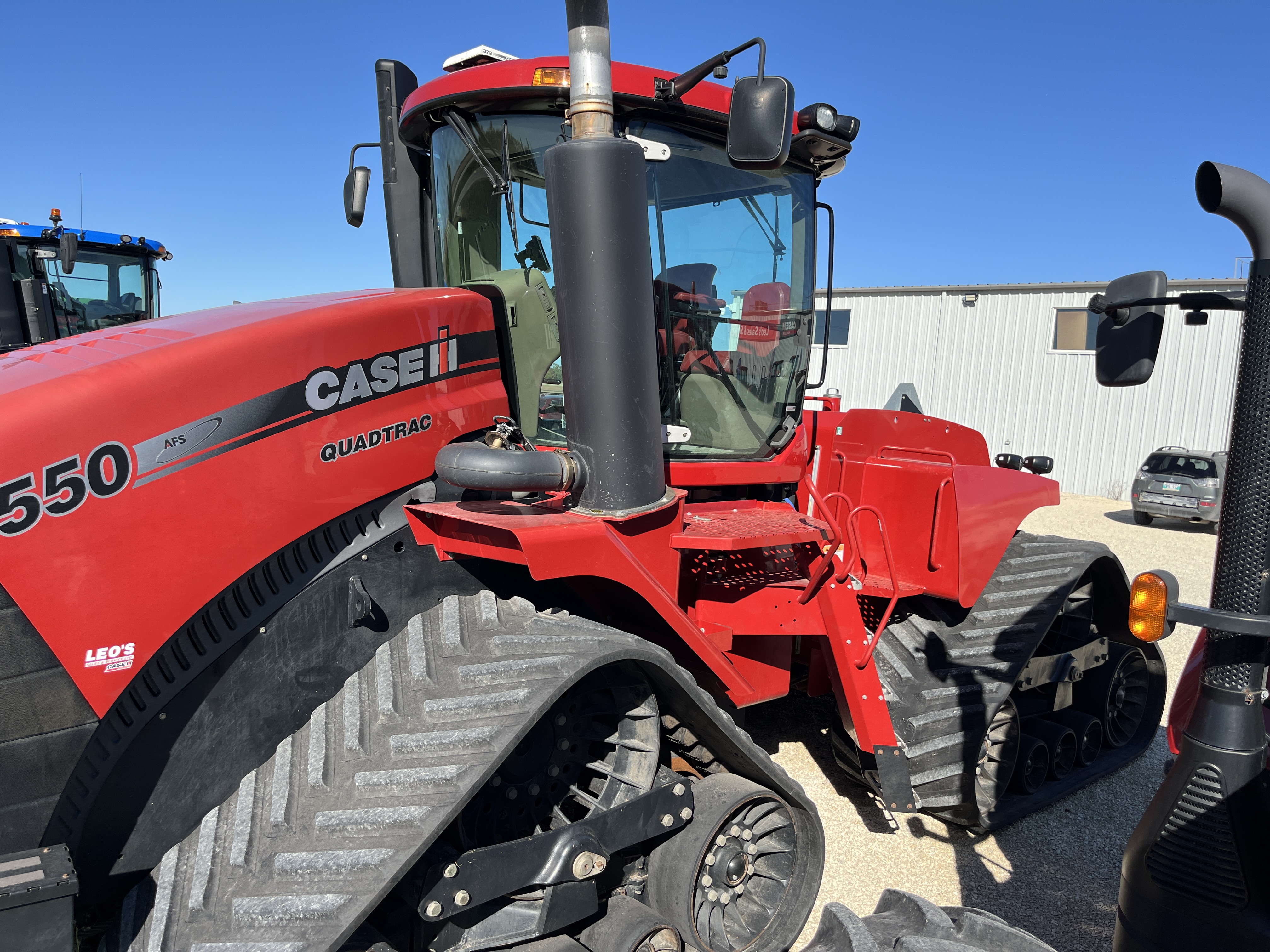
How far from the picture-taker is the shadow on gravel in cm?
1277

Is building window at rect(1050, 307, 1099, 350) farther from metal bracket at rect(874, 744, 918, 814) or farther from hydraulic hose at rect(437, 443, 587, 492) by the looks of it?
hydraulic hose at rect(437, 443, 587, 492)

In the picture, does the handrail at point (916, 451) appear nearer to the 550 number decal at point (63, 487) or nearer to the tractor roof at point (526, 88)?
the tractor roof at point (526, 88)

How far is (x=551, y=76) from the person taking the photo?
269cm

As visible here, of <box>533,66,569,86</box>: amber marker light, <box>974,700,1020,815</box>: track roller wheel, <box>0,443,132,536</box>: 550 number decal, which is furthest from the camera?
<box>974,700,1020,815</box>: track roller wheel

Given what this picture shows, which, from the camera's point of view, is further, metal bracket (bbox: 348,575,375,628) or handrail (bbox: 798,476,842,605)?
handrail (bbox: 798,476,842,605)

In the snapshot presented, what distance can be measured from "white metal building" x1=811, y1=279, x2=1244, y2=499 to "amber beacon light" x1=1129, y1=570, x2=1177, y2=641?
13.2 meters

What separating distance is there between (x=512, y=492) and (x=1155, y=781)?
381cm

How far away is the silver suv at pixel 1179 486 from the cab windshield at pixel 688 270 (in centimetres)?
1111

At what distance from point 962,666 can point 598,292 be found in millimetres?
2383

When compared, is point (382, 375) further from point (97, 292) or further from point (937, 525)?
point (97, 292)

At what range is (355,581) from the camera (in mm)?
2236

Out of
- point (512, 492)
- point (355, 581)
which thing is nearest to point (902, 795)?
point (512, 492)

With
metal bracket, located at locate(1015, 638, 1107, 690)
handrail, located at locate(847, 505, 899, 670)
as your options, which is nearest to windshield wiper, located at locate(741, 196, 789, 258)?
handrail, located at locate(847, 505, 899, 670)

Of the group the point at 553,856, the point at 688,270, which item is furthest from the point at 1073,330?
the point at 553,856
